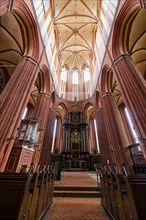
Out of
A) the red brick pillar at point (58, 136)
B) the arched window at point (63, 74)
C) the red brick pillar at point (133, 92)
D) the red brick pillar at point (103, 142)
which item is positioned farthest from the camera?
the arched window at point (63, 74)

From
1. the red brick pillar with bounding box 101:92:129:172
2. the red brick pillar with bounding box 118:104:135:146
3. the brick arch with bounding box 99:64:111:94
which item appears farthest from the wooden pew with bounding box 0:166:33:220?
the red brick pillar with bounding box 118:104:135:146

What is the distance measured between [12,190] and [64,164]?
42.2 feet

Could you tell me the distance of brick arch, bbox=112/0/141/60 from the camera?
273 inches

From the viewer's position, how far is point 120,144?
8234mm

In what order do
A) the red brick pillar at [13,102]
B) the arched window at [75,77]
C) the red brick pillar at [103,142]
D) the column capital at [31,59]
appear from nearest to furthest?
the red brick pillar at [13,102], the column capital at [31,59], the red brick pillar at [103,142], the arched window at [75,77]

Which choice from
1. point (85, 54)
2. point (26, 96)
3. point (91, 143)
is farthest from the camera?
point (85, 54)

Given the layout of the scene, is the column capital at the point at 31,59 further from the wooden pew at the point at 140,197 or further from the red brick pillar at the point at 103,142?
the red brick pillar at the point at 103,142

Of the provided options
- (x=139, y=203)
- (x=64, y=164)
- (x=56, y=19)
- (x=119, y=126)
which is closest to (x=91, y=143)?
(x=64, y=164)

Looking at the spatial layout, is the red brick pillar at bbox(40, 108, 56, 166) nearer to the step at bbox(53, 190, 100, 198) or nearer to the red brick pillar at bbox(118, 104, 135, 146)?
the step at bbox(53, 190, 100, 198)

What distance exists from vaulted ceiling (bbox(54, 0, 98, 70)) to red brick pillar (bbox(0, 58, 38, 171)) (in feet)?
32.7

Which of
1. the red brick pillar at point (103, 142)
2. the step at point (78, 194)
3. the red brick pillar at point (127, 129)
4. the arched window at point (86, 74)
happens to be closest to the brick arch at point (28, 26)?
the step at point (78, 194)

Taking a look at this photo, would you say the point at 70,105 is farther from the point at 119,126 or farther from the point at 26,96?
the point at 26,96

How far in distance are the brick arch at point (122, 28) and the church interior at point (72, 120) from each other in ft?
0.18

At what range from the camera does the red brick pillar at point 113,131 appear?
7.88 metres
